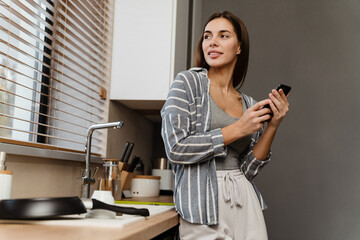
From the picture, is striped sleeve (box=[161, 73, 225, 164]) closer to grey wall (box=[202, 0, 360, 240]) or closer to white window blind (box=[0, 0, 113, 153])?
white window blind (box=[0, 0, 113, 153])

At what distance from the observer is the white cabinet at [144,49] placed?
1.94 meters

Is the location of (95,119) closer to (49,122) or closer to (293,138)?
(49,122)

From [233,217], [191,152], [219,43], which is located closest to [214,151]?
[191,152]

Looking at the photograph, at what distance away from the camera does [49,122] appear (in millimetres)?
1648

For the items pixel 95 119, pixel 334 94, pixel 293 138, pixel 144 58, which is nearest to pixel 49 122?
pixel 95 119

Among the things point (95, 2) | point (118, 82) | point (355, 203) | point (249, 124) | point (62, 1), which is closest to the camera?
point (249, 124)

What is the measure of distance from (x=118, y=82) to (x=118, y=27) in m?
0.28

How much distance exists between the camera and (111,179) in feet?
5.41

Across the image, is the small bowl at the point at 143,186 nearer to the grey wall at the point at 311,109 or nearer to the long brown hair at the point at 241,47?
the long brown hair at the point at 241,47

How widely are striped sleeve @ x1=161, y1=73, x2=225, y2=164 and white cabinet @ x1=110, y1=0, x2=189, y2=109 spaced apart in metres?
0.63

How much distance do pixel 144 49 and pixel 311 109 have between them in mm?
2219

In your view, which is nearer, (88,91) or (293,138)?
(88,91)

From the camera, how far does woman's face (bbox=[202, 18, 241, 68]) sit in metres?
1.52

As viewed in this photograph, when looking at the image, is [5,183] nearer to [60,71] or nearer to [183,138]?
[183,138]
